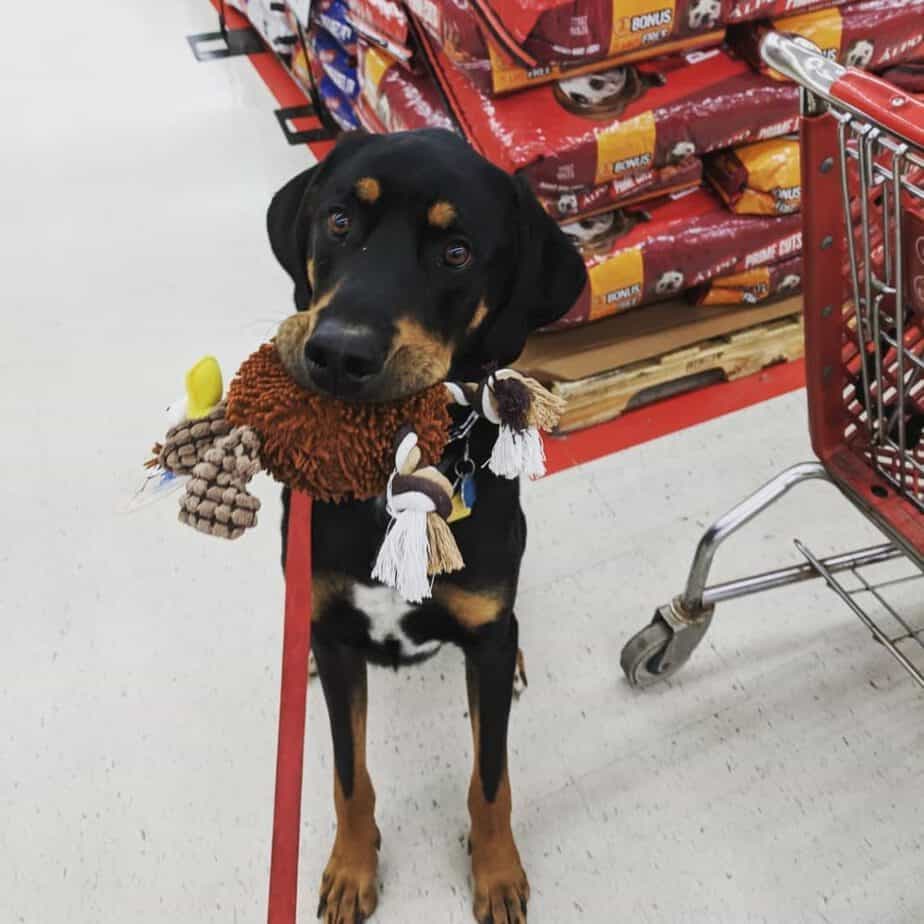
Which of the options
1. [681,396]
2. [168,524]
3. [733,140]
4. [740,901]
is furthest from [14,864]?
[733,140]

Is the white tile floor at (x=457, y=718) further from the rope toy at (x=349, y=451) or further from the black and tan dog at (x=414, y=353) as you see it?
the rope toy at (x=349, y=451)

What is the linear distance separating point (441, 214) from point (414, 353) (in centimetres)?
16

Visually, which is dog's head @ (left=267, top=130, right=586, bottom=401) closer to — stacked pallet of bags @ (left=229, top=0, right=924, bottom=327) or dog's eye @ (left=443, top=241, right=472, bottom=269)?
dog's eye @ (left=443, top=241, right=472, bottom=269)

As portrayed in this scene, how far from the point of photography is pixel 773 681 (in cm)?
154

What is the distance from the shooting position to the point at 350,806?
1.26 m

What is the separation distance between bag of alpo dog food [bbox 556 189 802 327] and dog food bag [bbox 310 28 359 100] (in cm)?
87

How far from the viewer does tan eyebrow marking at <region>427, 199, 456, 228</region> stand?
940 mm

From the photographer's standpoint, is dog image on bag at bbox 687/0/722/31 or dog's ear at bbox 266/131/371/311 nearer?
dog's ear at bbox 266/131/371/311

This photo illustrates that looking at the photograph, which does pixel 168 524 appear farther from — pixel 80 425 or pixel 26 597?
pixel 80 425

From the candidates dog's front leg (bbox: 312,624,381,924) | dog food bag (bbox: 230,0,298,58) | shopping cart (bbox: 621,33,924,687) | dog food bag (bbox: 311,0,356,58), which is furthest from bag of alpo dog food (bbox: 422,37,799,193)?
dog food bag (bbox: 230,0,298,58)

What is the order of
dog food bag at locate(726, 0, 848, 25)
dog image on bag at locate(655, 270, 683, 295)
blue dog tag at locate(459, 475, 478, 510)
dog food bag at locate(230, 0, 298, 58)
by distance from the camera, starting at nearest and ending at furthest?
blue dog tag at locate(459, 475, 478, 510), dog food bag at locate(726, 0, 848, 25), dog image on bag at locate(655, 270, 683, 295), dog food bag at locate(230, 0, 298, 58)

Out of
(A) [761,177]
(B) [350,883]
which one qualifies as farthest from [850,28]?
(B) [350,883]

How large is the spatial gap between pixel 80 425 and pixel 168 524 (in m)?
0.41

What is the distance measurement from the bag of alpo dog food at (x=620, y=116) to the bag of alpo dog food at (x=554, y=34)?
0.15 ft
